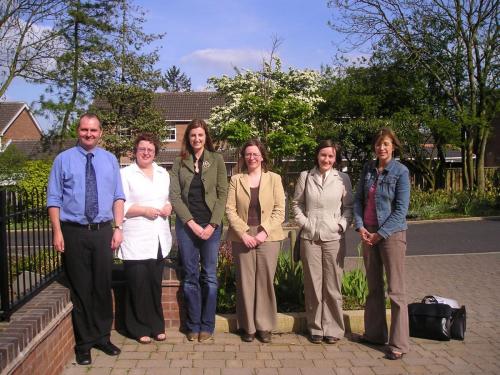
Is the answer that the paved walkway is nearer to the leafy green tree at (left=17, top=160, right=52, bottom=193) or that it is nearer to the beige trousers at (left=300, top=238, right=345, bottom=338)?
the beige trousers at (left=300, top=238, right=345, bottom=338)

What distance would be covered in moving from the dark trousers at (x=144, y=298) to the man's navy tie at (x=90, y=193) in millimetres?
670

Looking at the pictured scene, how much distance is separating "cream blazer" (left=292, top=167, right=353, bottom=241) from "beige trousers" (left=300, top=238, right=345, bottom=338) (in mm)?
108

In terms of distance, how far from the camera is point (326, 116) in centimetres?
2030

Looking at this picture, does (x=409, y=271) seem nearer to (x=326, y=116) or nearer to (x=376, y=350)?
(x=376, y=350)

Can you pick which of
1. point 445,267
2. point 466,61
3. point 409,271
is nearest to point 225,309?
point 409,271

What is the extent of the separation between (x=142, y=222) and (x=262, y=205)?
111 centimetres

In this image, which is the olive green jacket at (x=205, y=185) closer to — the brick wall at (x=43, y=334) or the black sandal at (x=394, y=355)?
the brick wall at (x=43, y=334)

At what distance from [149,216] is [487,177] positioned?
1973 centimetres

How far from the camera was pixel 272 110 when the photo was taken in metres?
16.8

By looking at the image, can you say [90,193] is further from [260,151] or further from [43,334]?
[260,151]

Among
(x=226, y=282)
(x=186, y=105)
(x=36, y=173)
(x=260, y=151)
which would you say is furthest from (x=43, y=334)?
(x=186, y=105)

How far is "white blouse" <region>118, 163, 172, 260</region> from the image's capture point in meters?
4.50

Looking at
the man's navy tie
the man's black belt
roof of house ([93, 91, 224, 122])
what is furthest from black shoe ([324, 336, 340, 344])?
roof of house ([93, 91, 224, 122])

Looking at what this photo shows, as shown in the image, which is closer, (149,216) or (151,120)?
(149,216)
